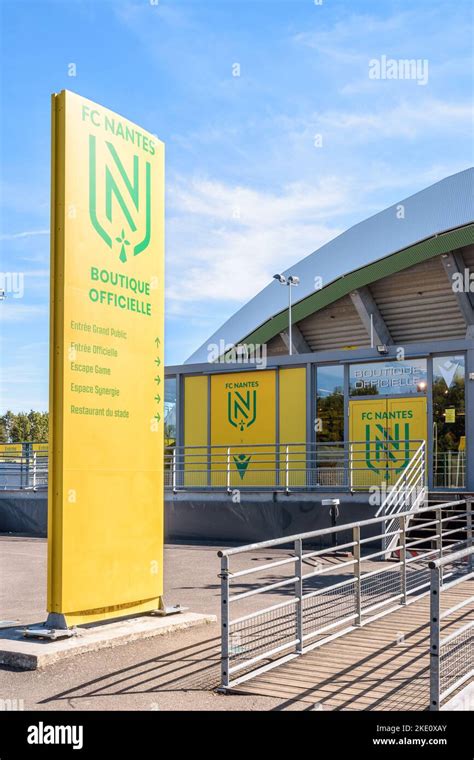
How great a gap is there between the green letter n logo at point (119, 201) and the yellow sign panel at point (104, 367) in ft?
0.05

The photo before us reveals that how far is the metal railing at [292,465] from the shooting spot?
17125 millimetres

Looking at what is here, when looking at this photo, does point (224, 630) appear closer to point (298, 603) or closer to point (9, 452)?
point (298, 603)

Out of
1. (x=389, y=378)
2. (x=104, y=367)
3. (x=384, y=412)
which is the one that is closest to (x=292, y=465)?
(x=384, y=412)

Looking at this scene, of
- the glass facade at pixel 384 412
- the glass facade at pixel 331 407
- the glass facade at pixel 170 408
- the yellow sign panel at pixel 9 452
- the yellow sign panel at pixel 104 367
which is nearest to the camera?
the yellow sign panel at pixel 104 367

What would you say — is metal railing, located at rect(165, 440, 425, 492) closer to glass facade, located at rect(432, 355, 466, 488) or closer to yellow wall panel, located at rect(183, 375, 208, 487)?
yellow wall panel, located at rect(183, 375, 208, 487)

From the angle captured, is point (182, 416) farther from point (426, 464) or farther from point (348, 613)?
point (348, 613)

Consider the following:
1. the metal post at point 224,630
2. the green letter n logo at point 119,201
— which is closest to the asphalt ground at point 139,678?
the metal post at point 224,630

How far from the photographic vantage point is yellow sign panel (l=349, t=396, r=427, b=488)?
17062mm

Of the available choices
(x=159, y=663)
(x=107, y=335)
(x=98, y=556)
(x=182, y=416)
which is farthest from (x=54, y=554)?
(x=182, y=416)

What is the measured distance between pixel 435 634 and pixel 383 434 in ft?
43.9

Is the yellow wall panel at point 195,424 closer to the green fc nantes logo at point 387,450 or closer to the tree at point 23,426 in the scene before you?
the green fc nantes logo at point 387,450

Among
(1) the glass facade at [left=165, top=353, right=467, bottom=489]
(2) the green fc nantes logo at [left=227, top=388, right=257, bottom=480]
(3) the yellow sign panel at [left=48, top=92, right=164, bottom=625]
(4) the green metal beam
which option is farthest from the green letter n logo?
(4) the green metal beam

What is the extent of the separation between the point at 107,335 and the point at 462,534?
976 centimetres

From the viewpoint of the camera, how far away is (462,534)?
15.4 metres
